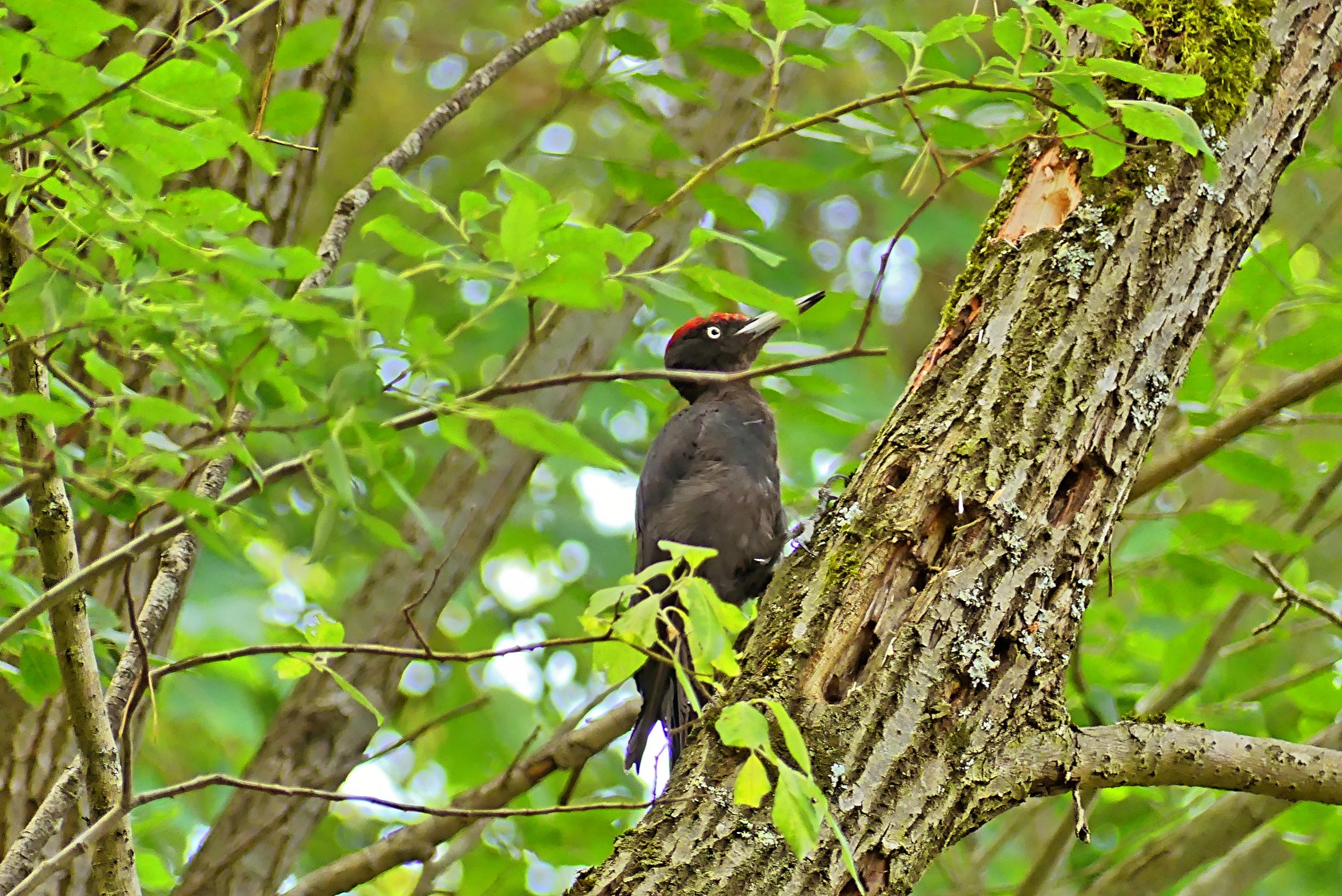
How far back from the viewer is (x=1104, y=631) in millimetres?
4855

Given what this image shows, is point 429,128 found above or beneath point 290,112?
above

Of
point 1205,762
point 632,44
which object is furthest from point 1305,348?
point 632,44

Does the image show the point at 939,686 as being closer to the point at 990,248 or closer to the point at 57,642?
the point at 990,248

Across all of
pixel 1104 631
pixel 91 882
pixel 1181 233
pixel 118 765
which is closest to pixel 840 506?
pixel 1181 233

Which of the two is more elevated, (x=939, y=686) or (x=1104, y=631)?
(x=1104, y=631)

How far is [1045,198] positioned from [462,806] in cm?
199

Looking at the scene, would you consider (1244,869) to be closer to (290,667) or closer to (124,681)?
(290,667)

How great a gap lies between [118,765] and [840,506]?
4.44ft

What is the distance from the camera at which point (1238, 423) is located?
297 cm

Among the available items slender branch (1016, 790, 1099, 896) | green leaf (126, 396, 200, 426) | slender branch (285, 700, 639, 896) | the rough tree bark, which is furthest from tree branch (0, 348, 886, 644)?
slender branch (1016, 790, 1099, 896)

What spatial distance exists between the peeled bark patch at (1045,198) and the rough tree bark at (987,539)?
0.03m

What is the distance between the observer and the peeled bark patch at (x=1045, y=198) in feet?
8.09

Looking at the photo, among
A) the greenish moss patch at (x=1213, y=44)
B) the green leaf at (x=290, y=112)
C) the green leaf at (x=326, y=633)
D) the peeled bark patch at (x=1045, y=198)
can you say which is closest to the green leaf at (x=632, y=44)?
the peeled bark patch at (x=1045, y=198)

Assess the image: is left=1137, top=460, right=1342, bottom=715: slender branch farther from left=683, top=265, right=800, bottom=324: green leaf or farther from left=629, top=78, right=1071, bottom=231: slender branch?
left=683, top=265, right=800, bottom=324: green leaf
